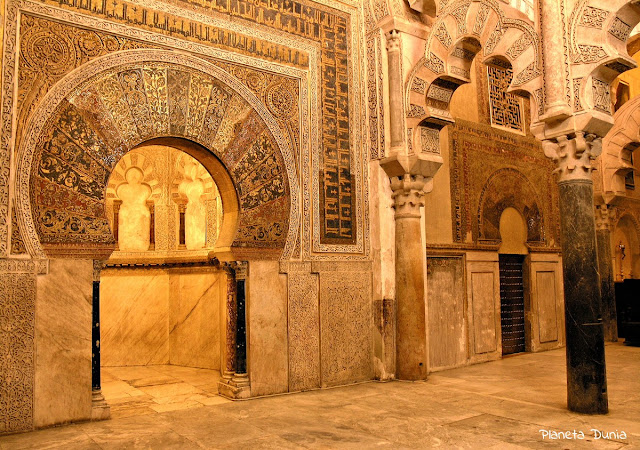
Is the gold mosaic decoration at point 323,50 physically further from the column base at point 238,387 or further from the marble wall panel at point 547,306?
the marble wall panel at point 547,306

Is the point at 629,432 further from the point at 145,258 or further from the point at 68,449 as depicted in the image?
the point at 145,258

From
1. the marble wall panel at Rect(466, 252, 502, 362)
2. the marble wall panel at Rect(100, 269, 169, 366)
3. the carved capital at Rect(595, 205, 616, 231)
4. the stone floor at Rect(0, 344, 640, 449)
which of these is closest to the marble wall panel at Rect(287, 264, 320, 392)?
the stone floor at Rect(0, 344, 640, 449)

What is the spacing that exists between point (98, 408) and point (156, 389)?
1490 mm

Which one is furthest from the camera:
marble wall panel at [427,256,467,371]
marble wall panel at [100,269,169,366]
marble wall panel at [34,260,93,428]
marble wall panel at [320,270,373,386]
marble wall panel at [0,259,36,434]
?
marble wall panel at [100,269,169,366]

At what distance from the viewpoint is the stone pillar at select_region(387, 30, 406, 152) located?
21.5 ft

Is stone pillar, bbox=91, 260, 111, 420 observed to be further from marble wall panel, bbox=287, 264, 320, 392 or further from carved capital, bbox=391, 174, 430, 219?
carved capital, bbox=391, 174, 430, 219

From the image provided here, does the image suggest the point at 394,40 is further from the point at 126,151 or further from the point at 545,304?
the point at 545,304

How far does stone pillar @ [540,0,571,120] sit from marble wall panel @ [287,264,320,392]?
2852 millimetres

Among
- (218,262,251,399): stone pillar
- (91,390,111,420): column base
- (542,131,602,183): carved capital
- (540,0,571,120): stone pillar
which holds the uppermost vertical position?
(540,0,571,120): stone pillar

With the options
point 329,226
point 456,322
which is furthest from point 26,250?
point 456,322

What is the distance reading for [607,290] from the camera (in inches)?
393

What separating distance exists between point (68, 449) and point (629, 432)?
157 inches

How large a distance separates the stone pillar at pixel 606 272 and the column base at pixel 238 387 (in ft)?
23.2

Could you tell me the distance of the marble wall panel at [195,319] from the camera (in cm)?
765
